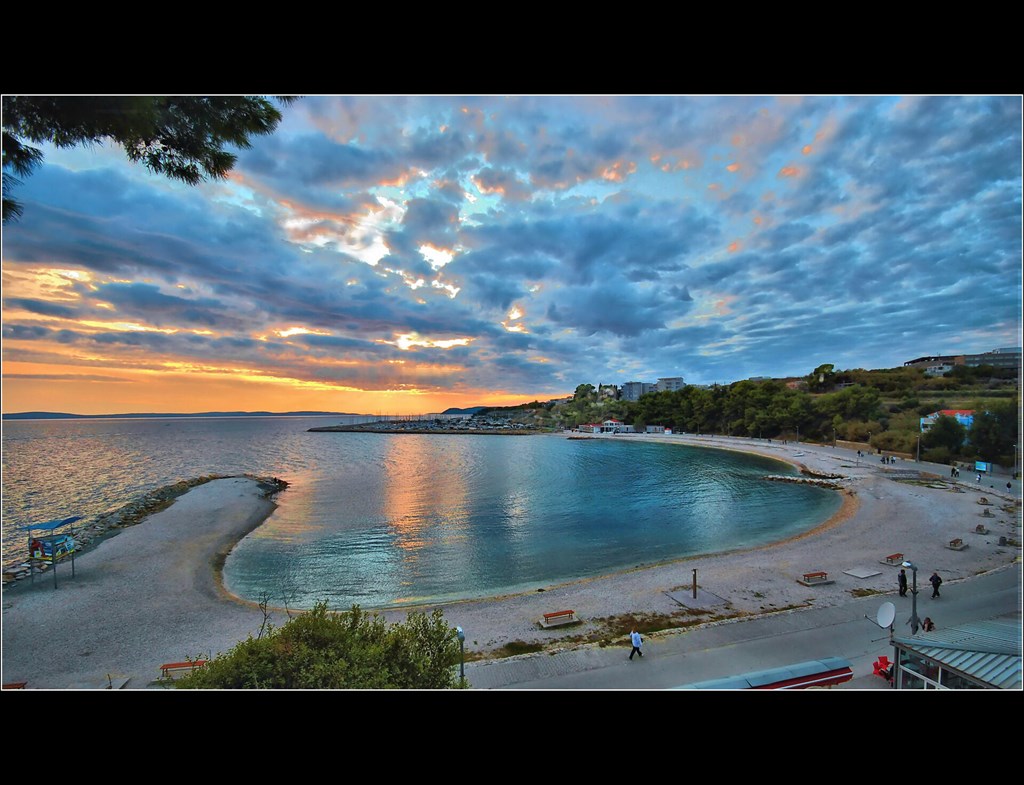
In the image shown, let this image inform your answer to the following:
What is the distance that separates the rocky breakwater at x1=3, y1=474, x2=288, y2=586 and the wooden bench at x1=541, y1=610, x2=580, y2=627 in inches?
579

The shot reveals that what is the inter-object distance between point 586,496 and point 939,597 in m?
16.6

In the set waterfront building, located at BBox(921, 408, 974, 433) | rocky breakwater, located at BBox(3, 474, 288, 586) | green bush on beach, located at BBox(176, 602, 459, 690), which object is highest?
waterfront building, located at BBox(921, 408, 974, 433)

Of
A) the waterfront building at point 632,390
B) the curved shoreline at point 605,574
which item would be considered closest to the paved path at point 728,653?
the curved shoreline at point 605,574

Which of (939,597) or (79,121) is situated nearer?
(79,121)

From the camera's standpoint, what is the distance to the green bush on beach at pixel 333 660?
11.0 feet

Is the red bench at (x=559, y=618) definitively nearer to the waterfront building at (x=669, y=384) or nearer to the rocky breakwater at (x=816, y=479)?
the rocky breakwater at (x=816, y=479)

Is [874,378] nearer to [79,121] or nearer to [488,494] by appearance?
[488,494]

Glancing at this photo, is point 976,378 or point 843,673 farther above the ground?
point 976,378

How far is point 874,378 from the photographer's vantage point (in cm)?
2722

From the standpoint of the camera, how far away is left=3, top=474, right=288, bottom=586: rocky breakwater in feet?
37.9

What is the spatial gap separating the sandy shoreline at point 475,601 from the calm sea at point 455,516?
1.31 m

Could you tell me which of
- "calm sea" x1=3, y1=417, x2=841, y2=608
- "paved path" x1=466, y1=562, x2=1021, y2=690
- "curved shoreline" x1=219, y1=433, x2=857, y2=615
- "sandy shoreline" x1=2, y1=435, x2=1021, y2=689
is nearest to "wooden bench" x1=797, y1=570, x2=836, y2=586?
"sandy shoreline" x1=2, y1=435, x2=1021, y2=689

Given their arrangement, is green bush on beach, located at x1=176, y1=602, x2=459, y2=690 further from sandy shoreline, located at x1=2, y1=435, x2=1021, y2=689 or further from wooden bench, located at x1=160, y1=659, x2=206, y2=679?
wooden bench, located at x1=160, y1=659, x2=206, y2=679
